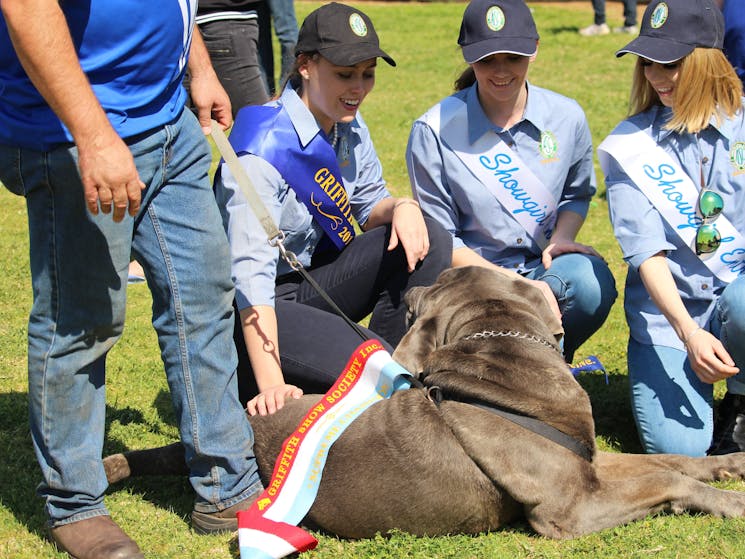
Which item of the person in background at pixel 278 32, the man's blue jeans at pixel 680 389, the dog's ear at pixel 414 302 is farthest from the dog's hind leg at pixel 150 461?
the person in background at pixel 278 32

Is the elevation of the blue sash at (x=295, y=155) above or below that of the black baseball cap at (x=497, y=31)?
below

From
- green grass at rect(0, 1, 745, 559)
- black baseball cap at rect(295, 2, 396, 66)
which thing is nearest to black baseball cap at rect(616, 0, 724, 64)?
black baseball cap at rect(295, 2, 396, 66)

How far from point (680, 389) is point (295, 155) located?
1977 mm

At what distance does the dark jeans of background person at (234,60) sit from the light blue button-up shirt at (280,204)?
214 centimetres

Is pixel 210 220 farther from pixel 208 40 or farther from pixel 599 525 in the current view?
pixel 208 40

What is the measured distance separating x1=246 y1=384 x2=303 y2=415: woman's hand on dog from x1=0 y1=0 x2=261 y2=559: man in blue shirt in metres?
0.13

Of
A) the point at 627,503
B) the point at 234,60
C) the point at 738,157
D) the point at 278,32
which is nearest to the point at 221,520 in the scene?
the point at 627,503

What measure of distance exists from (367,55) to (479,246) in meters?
1.16

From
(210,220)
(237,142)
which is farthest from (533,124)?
(210,220)

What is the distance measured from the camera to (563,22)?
18188 millimetres

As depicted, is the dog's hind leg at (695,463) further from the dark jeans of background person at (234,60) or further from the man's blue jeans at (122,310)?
the dark jeans of background person at (234,60)

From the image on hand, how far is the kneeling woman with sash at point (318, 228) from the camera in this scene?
13.1ft

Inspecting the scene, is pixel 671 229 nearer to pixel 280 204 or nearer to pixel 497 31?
pixel 497 31

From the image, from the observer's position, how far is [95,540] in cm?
344
